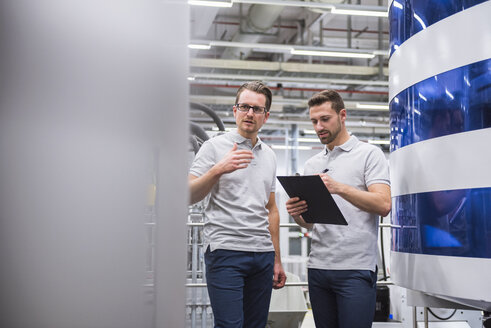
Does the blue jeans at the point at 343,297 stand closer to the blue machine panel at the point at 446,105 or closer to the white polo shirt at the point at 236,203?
the white polo shirt at the point at 236,203

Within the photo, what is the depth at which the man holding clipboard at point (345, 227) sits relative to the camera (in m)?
1.78

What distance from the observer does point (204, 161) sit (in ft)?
6.03

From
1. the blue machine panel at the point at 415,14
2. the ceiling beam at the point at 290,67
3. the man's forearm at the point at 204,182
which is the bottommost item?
the man's forearm at the point at 204,182

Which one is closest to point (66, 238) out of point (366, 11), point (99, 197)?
point (99, 197)

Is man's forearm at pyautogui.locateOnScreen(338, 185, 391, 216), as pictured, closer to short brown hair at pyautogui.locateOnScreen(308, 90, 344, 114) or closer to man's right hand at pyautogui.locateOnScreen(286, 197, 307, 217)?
man's right hand at pyautogui.locateOnScreen(286, 197, 307, 217)

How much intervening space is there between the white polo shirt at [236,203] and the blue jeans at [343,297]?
0.79ft

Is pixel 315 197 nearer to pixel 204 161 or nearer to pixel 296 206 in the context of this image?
pixel 296 206

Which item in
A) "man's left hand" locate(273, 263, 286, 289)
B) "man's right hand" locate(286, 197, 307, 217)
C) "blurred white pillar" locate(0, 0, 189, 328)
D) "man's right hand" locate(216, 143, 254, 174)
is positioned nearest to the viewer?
"blurred white pillar" locate(0, 0, 189, 328)

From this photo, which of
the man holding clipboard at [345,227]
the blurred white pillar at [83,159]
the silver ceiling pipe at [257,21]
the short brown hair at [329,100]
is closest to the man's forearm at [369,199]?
the man holding clipboard at [345,227]

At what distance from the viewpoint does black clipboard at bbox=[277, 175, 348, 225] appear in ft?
5.65

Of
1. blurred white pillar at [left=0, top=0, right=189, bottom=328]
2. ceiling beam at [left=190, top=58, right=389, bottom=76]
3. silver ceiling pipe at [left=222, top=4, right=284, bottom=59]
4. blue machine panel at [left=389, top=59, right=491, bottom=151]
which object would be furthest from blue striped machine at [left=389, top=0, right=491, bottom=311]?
ceiling beam at [left=190, top=58, right=389, bottom=76]

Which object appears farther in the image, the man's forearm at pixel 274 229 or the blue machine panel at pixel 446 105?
the man's forearm at pixel 274 229

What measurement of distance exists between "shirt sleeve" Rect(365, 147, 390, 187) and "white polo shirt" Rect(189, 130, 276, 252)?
35cm

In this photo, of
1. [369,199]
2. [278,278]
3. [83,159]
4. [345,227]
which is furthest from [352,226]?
[83,159]
